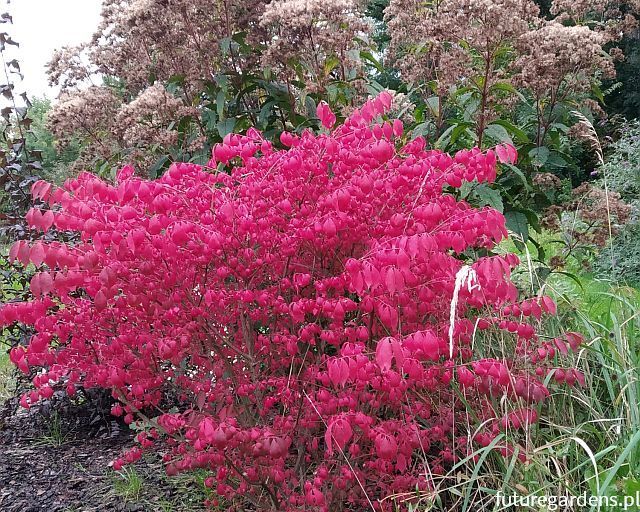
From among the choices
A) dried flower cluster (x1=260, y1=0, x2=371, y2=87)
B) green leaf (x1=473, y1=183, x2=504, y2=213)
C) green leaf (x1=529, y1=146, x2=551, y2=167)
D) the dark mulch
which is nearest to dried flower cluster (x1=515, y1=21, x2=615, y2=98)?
green leaf (x1=529, y1=146, x2=551, y2=167)

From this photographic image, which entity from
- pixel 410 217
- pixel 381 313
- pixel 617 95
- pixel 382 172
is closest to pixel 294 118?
pixel 382 172

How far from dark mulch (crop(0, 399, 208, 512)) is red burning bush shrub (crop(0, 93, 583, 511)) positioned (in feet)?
1.89

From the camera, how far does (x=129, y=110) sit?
3643 mm

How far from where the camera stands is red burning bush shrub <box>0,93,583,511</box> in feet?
7.15

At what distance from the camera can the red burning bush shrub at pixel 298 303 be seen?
7.15ft

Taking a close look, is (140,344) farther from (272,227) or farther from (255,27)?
(255,27)

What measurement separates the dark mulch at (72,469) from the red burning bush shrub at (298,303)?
576mm

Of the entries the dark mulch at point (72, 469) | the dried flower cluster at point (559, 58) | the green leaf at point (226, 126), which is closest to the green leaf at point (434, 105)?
the dried flower cluster at point (559, 58)

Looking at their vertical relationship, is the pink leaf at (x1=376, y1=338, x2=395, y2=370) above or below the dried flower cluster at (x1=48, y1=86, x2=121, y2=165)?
below

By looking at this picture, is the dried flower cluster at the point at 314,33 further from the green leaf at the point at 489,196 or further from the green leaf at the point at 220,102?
the green leaf at the point at 489,196

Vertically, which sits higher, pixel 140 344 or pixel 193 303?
pixel 193 303

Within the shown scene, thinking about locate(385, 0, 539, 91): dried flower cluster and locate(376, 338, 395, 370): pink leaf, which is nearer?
locate(376, 338, 395, 370): pink leaf

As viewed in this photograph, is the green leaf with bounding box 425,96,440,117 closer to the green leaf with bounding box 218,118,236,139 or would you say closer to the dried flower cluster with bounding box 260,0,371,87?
the dried flower cluster with bounding box 260,0,371,87

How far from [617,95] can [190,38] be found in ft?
47.7
